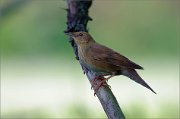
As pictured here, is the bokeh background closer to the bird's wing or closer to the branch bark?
the branch bark

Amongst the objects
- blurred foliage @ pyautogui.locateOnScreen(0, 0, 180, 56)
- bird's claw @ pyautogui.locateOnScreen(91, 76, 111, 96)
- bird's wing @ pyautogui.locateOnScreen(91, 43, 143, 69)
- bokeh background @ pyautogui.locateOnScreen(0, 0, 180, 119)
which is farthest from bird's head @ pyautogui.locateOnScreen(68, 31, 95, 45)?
blurred foliage @ pyautogui.locateOnScreen(0, 0, 180, 56)

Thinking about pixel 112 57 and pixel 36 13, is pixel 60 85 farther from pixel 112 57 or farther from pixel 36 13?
pixel 112 57

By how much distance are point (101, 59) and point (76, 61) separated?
4489 mm

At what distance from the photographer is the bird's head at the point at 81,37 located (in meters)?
5.56

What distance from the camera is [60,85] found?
9.18 metres

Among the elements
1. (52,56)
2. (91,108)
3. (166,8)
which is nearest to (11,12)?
(91,108)

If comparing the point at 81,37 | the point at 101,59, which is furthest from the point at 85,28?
the point at 101,59

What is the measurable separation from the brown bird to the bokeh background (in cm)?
176

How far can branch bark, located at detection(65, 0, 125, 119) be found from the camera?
16.1ft

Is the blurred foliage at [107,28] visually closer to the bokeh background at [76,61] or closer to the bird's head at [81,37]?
the bokeh background at [76,61]

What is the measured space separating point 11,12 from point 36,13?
447cm

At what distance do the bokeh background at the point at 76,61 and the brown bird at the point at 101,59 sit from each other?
1.76m

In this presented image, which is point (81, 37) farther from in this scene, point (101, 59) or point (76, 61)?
point (76, 61)

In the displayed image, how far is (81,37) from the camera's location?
5574 millimetres
